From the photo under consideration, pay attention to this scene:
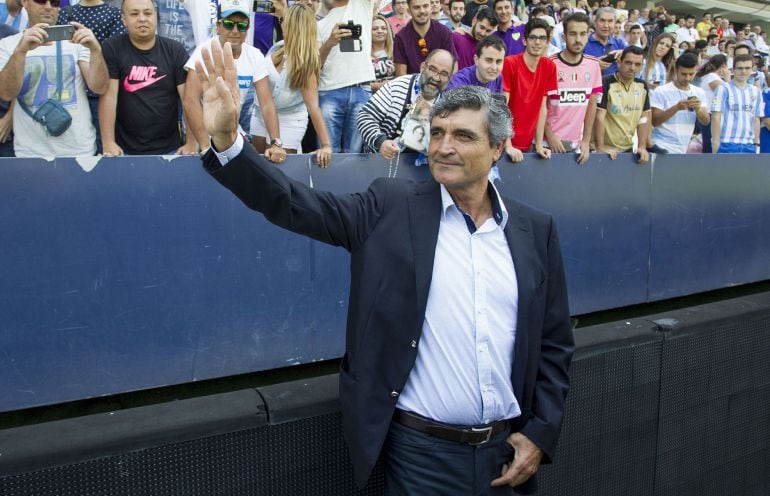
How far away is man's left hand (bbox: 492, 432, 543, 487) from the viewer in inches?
80.7

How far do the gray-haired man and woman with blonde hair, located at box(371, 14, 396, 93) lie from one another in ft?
12.4

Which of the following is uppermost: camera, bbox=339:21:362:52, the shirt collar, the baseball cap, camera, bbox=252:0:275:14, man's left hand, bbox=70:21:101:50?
camera, bbox=252:0:275:14

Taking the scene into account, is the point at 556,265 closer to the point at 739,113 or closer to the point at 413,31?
the point at 413,31

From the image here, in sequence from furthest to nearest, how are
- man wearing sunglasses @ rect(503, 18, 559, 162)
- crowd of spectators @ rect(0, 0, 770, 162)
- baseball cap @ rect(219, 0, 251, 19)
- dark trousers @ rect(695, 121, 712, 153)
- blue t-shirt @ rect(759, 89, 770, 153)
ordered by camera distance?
1. blue t-shirt @ rect(759, 89, 770, 153)
2. dark trousers @ rect(695, 121, 712, 153)
3. man wearing sunglasses @ rect(503, 18, 559, 162)
4. baseball cap @ rect(219, 0, 251, 19)
5. crowd of spectators @ rect(0, 0, 770, 162)

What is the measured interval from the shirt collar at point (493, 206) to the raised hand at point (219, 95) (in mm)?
641

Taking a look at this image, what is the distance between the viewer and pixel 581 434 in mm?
2568

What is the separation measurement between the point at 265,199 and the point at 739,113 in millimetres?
7222

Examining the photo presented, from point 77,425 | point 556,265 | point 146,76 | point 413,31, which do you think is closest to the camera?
point 77,425

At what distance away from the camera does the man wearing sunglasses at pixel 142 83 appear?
418 cm

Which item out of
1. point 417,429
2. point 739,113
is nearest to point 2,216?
point 417,429

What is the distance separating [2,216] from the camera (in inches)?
128

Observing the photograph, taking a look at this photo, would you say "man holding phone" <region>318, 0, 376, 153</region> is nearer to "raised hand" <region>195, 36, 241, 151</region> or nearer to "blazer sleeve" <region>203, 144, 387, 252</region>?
"blazer sleeve" <region>203, 144, 387, 252</region>

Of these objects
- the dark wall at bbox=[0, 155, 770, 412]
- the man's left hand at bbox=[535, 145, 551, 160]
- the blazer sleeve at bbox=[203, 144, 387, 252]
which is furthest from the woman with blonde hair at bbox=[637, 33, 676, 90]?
the blazer sleeve at bbox=[203, 144, 387, 252]

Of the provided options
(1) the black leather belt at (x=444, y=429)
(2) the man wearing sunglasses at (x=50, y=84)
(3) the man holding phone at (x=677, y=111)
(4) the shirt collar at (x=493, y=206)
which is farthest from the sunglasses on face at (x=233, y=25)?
(3) the man holding phone at (x=677, y=111)
